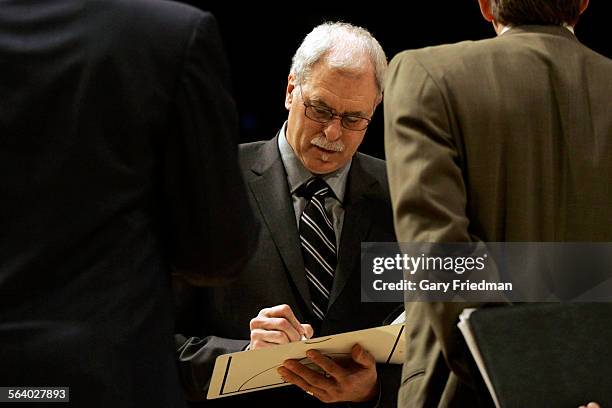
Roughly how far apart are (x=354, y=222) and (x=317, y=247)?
0.13 m

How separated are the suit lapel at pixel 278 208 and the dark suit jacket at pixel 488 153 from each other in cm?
67

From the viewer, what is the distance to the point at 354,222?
9.10ft

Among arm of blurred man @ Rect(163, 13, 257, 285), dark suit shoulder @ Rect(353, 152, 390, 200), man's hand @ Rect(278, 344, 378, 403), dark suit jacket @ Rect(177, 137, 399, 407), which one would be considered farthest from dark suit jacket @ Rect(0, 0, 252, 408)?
dark suit shoulder @ Rect(353, 152, 390, 200)

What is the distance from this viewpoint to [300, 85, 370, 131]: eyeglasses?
2859mm

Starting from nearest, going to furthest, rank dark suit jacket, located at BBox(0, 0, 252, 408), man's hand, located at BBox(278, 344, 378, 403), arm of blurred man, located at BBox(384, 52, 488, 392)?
dark suit jacket, located at BBox(0, 0, 252, 408) < arm of blurred man, located at BBox(384, 52, 488, 392) < man's hand, located at BBox(278, 344, 378, 403)

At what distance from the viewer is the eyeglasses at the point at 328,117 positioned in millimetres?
2859

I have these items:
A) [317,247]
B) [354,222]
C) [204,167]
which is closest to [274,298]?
[317,247]

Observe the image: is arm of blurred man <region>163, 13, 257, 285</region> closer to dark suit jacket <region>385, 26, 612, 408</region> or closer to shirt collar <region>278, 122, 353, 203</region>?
dark suit jacket <region>385, 26, 612, 408</region>

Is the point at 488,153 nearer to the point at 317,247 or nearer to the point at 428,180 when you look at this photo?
the point at 428,180

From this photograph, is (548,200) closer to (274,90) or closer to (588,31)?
(274,90)

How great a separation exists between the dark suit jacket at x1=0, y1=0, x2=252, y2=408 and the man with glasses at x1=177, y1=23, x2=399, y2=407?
2.62 feet

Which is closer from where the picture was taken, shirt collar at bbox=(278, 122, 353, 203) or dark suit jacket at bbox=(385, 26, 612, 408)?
dark suit jacket at bbox=(385, 26, 612, 408)

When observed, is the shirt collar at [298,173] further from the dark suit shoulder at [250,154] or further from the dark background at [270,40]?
the dark background at [270,40]

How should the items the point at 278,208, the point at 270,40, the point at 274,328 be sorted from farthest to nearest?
1. the point at 270,40
2. the point at 278,208
3. the point at 274,328
